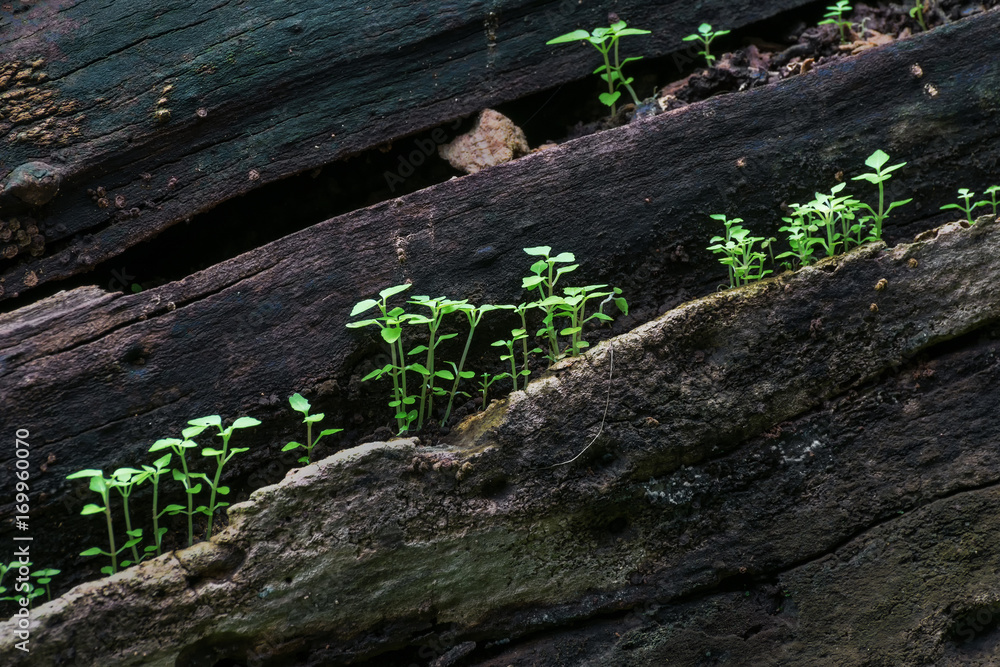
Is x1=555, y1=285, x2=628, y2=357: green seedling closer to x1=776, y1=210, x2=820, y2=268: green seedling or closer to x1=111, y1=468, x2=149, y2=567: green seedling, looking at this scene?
x1=776, y1=210, x2=820, y2=268: green seedling

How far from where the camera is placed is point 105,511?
10.4ft

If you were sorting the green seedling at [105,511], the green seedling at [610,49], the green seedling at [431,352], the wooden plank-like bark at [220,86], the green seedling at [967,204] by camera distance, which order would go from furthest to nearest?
the green seedling at [610,49] → the wooden plank-like bark at [220,86] → the green seedling at [967,204] → the green seedling at [431,352] → the green seedling at [105,511]

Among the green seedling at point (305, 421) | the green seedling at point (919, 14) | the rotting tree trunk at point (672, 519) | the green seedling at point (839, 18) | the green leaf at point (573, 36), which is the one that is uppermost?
the green leaf at point (573, 36)

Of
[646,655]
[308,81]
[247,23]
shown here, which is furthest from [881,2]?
[646,655]

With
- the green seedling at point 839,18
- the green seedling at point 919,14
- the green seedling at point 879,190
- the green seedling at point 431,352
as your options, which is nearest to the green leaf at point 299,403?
the green seedling at point 431,352

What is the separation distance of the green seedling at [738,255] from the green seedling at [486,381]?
1.10m

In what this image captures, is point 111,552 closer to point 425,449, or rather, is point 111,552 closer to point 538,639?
point 425,449

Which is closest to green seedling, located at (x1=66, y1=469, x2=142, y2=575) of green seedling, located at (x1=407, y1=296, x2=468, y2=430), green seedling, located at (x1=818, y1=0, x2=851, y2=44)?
green seedling, located at (x1=407, y1=296, x2=468, y2=430)

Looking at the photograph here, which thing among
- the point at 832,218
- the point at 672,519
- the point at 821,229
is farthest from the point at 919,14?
the point at 672,519

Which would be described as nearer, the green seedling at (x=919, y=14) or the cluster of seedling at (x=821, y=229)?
the cluster of seedling at (x=821, y=229)

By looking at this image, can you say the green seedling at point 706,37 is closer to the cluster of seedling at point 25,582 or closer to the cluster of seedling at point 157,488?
the cluster of seedling at point 157,488

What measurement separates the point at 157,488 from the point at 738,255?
288 centimetres

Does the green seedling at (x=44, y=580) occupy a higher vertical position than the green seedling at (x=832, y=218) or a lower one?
lower

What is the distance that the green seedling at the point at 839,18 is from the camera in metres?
4.21
